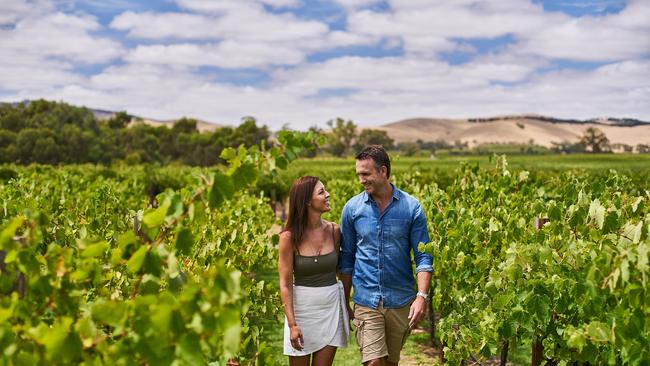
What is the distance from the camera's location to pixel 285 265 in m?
4.11

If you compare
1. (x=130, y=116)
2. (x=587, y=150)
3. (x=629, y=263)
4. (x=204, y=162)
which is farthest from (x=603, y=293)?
(x=587, y=150)

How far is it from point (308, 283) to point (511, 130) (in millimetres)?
165322

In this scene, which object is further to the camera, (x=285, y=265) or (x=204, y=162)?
(x=204, y=162)

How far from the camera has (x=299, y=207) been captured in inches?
162

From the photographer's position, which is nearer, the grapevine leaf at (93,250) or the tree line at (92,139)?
the grapevine leaf at (93,250)

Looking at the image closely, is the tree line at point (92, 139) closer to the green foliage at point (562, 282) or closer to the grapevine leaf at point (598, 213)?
the green foliage at point (562, 282)

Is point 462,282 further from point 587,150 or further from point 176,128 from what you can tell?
point 587,150

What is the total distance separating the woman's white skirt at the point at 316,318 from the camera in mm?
4152

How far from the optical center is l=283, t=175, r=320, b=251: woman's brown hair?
4.12 metres

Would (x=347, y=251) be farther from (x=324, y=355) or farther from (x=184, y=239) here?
(x=184, y=239)

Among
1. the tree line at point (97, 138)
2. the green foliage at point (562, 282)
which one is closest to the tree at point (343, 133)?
the tree line at point (97, 138)

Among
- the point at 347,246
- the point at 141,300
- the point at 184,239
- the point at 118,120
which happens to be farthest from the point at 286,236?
the point at 118,120

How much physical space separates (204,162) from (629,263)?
82621 mm

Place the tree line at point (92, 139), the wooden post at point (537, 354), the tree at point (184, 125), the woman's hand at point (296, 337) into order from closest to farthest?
1. the woman's hand at point (296, 337)
2. the wooden post at point (537, 354)
3. the tree line at point (92, 139)
4. the tree at point (184, 125)
